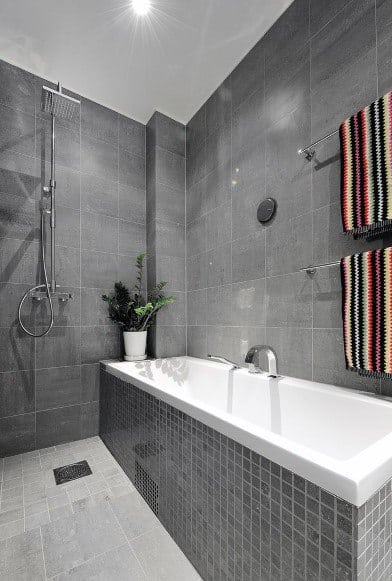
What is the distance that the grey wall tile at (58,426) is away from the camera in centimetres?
202

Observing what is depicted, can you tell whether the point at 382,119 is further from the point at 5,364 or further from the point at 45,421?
the point at 45,421

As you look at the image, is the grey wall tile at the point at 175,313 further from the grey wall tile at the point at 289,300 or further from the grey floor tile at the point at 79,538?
the grey floor tile at the point at 79,538

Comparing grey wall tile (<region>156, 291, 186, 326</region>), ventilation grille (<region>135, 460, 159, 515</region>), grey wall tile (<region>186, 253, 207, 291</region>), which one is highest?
grey wall tile (<region>186, 253, 207, 291</region>)

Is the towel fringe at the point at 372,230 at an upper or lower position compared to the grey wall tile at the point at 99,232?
lower

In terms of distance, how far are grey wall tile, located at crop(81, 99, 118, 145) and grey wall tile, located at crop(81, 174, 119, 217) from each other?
0.38 m

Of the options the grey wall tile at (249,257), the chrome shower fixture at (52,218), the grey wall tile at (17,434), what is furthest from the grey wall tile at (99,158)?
the grey wall tile at (17,434)

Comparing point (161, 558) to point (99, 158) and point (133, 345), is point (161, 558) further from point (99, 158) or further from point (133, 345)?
point (99, 158)

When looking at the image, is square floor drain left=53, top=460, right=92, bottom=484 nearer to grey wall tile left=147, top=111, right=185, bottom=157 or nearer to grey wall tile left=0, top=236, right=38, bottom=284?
grey wall tile left=0, top=236, right=38, bottom=284

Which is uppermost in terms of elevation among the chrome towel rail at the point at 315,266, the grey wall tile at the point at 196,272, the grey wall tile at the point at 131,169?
the grey wall tile at the point at 131,169

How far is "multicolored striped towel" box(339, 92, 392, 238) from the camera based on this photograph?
1.11 metres

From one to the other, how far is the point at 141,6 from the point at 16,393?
8.52 ft

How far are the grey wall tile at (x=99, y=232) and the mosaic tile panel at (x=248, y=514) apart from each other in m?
1.40

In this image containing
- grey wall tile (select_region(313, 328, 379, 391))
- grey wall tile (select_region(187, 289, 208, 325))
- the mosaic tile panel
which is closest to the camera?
the mosaic tile panel

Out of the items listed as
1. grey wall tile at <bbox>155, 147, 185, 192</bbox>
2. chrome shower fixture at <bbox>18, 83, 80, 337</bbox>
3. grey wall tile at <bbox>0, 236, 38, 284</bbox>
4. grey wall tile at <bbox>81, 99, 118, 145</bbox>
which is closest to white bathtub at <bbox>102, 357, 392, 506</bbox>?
chrome shower fixture at <bbox>18, 83, 80, 337</bbox>
